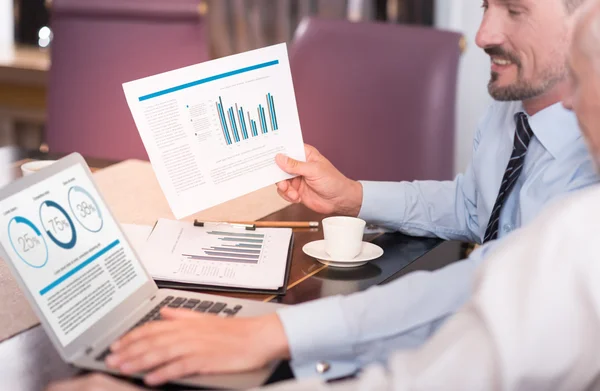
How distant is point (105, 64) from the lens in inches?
109

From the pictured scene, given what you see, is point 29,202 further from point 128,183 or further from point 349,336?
point 128,183

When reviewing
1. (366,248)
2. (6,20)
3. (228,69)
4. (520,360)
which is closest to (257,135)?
(228,69)

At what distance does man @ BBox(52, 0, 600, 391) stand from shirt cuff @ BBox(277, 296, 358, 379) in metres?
0.20

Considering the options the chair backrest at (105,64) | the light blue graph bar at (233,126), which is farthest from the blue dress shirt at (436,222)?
the chair backrest at (105,64)

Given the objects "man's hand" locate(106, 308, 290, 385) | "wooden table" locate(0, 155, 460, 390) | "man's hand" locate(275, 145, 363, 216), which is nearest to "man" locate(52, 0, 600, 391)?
"man's hand" locate(106, 308, 290, 385)

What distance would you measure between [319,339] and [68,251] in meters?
0.35

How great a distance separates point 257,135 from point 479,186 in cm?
48

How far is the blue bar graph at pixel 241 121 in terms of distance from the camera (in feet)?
4.75

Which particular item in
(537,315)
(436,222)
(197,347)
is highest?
(537,315)

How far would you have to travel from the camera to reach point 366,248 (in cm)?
149

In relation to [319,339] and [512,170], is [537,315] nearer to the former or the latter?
[319,339]

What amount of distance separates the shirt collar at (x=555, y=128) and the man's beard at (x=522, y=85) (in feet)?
0.15

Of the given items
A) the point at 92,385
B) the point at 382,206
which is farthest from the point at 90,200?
the point at 382,206

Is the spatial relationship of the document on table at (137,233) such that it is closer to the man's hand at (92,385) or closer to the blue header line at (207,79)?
the blue header line at (207,79)
